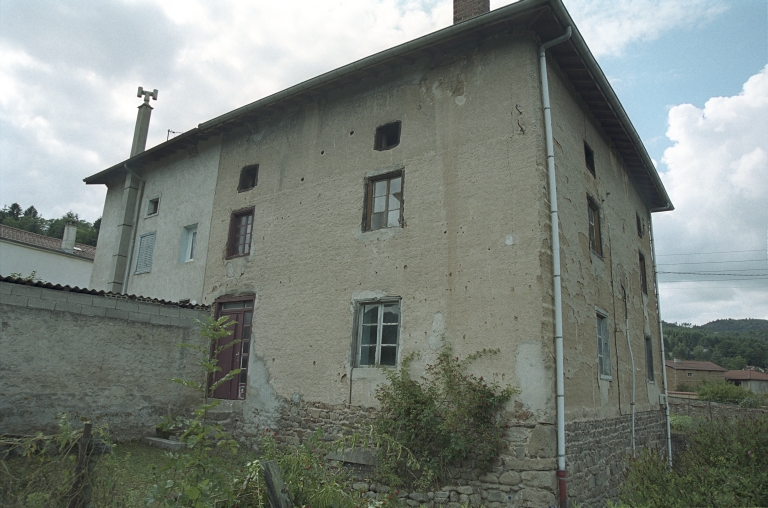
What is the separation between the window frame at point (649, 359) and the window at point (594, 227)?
3.97 metres

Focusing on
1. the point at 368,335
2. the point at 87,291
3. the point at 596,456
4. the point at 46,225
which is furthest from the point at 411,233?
the point at 46,225

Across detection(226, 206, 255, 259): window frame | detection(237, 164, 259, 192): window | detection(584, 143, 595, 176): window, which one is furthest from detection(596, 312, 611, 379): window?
detection(237, 164, 259, 192): window

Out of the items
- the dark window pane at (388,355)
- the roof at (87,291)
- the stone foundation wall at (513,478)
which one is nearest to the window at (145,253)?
the roof at (87,291)

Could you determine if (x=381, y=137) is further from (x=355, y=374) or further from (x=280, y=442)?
(x=280, y=442)

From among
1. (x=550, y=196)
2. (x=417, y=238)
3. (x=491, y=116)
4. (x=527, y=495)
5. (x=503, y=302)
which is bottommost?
(x=527, y=495)

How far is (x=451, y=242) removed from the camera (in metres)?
8.48

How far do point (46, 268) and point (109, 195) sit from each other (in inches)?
377

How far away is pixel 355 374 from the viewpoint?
8.93 m

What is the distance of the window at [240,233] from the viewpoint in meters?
11.7

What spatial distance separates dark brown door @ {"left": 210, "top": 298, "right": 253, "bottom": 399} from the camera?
10805mm

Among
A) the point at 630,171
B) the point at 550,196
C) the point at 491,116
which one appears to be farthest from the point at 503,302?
the point at 630,171

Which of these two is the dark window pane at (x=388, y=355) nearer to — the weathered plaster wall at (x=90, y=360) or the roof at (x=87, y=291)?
the weathered plaster wall at (x=90, y=360)

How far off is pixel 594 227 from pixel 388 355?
497 cm

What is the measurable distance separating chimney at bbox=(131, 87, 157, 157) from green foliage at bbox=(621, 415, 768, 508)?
1560 cm
